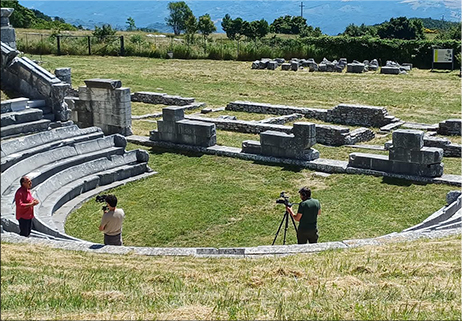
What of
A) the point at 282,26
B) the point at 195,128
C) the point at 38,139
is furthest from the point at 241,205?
the point at 282,26

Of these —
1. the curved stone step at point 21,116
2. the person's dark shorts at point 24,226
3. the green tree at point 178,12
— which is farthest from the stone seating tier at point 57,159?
the green tree at point 178,12

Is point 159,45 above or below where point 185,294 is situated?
above

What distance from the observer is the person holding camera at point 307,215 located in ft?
36.2

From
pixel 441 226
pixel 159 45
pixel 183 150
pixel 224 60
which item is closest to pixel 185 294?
pixel 441 226

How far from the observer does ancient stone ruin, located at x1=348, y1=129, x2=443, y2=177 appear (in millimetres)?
16234

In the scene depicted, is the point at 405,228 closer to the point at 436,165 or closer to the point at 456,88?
the point at 436,165

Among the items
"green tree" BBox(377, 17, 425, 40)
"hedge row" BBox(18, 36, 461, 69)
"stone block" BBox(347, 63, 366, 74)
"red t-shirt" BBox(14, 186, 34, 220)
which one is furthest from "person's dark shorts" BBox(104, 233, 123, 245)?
"green tree" BBox(377, 17, 425, 40)

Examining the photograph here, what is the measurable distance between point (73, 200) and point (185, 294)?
828 centimetres

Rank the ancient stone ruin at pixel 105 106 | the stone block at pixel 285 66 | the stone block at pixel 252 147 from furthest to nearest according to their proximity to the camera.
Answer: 1. the stone block at pixel 285 66
2. the ancient stone ruin at pixel 105 106
3. the stone block at pixel 252 147

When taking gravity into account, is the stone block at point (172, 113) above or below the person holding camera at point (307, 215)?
above

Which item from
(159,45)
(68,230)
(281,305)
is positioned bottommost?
(68,230)

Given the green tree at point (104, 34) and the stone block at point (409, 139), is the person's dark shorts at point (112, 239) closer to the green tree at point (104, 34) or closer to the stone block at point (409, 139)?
the stone block at point (409, 139)

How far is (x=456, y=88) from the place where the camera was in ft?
107

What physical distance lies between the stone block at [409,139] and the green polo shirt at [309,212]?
606cm
